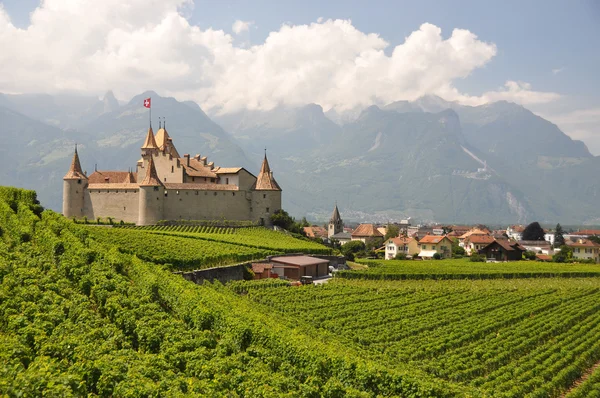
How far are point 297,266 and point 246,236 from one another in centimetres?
1471

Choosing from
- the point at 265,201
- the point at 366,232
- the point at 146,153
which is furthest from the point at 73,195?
the point at 366,232

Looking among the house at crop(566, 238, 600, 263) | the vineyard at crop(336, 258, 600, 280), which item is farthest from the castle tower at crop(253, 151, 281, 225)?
the house at crop(566, 238, 600, 263)

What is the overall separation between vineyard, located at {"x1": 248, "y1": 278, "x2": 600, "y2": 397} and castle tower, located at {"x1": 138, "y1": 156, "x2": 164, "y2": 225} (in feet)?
92.6

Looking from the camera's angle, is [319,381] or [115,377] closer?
[115,377]

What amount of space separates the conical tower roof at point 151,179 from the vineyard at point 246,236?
17.8 feet

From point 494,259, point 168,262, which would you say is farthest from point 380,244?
point 168,262

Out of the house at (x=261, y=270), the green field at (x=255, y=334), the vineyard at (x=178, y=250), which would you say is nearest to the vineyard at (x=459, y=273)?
the house at (x=261, y=270)

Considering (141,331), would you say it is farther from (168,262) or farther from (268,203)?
(268,203)

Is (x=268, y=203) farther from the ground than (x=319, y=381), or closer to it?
farther from the ground

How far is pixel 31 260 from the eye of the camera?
28.8m

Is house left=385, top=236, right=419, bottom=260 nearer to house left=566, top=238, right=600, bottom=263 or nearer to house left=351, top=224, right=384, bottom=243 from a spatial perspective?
house left=351, top=224, right=384, bottom=243

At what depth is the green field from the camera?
16.8 m

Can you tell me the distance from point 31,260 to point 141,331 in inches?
427

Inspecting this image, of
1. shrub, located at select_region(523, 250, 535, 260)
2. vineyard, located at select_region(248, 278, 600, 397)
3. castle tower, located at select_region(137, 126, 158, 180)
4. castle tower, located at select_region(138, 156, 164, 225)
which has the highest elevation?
castle tower, located at select_region(137, 126, 158, 180)
